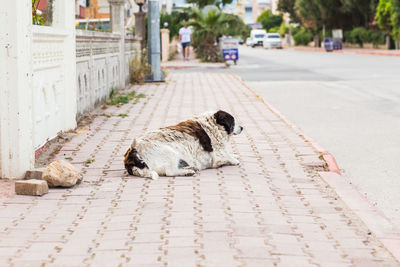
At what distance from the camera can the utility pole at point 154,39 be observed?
20156 mm

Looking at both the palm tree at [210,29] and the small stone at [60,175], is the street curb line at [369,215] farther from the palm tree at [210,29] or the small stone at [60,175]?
the palm tree at [210,29]

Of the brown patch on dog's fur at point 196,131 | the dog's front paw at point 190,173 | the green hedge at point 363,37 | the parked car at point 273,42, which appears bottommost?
the dog's front paw at point 190,173

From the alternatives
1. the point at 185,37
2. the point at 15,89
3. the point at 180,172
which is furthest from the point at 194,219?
the point at 185,37

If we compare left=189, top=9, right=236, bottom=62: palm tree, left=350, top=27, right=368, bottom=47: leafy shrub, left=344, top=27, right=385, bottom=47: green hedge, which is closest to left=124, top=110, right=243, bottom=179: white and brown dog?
left=189, top=9, right=236, bottom=62: palm tree

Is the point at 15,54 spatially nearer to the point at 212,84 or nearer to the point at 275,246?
the point at 275,246

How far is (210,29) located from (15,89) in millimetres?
28820

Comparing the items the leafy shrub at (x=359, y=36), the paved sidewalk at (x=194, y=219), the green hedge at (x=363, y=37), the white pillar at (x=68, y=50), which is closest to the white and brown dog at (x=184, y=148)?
the paved sidewalk at (x=194, y=219)

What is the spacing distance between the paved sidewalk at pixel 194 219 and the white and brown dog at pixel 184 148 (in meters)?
0.10

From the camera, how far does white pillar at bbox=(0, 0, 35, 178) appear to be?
6371mm

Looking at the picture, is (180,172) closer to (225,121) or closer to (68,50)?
(225,121)

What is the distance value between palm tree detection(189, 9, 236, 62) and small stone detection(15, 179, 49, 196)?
29.3 meters

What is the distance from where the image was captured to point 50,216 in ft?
17.2

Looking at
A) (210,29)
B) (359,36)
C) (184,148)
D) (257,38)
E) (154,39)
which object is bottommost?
(184,148)

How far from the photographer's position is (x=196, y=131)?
6898 mm
